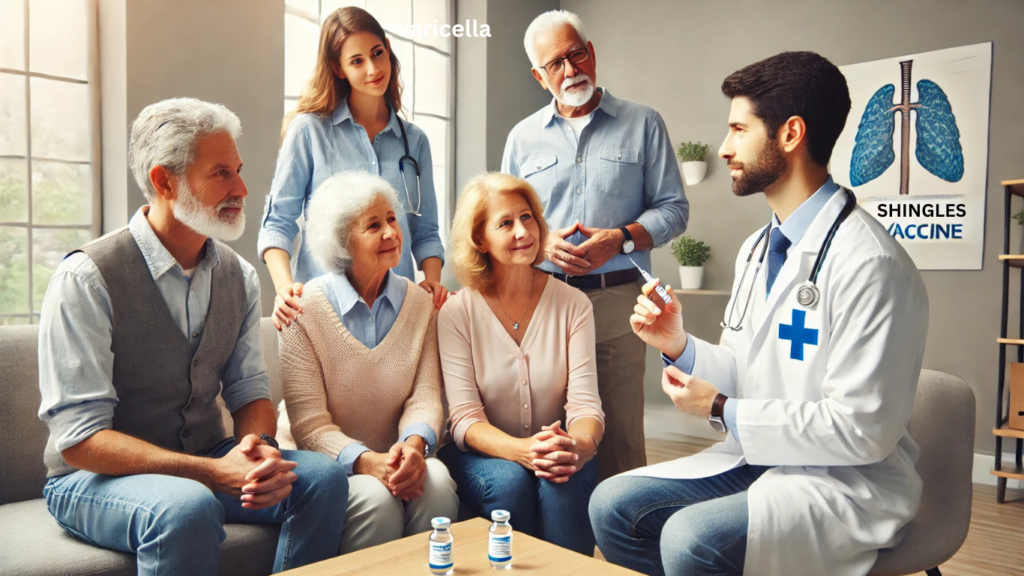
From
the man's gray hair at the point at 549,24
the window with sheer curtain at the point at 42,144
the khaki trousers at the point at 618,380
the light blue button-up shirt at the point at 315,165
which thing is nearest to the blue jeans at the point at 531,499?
the khaki trousers at the point at 618,380

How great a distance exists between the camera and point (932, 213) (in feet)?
13.9

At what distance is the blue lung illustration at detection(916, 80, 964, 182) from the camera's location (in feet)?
13.7

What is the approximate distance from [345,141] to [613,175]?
2.91 feet

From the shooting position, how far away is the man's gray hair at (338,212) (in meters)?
2.17

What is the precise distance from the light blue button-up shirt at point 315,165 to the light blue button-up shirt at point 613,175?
0.51m

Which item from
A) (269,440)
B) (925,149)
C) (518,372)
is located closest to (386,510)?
(269,440)

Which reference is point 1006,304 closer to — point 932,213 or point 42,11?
point 932,213

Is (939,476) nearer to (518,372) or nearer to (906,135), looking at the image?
(518,372)

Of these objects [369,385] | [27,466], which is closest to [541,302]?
[369,385]

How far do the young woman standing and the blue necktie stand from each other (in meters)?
1.01

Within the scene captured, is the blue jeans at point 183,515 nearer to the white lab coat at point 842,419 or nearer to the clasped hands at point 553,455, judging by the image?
the clasped hands at point 553,455

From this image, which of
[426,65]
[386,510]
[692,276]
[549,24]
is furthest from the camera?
[426,65]

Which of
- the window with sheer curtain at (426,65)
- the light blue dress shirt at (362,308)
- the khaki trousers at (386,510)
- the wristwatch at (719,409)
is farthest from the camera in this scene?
the window with sheer curtain at (426,65)

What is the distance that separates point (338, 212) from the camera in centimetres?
217
